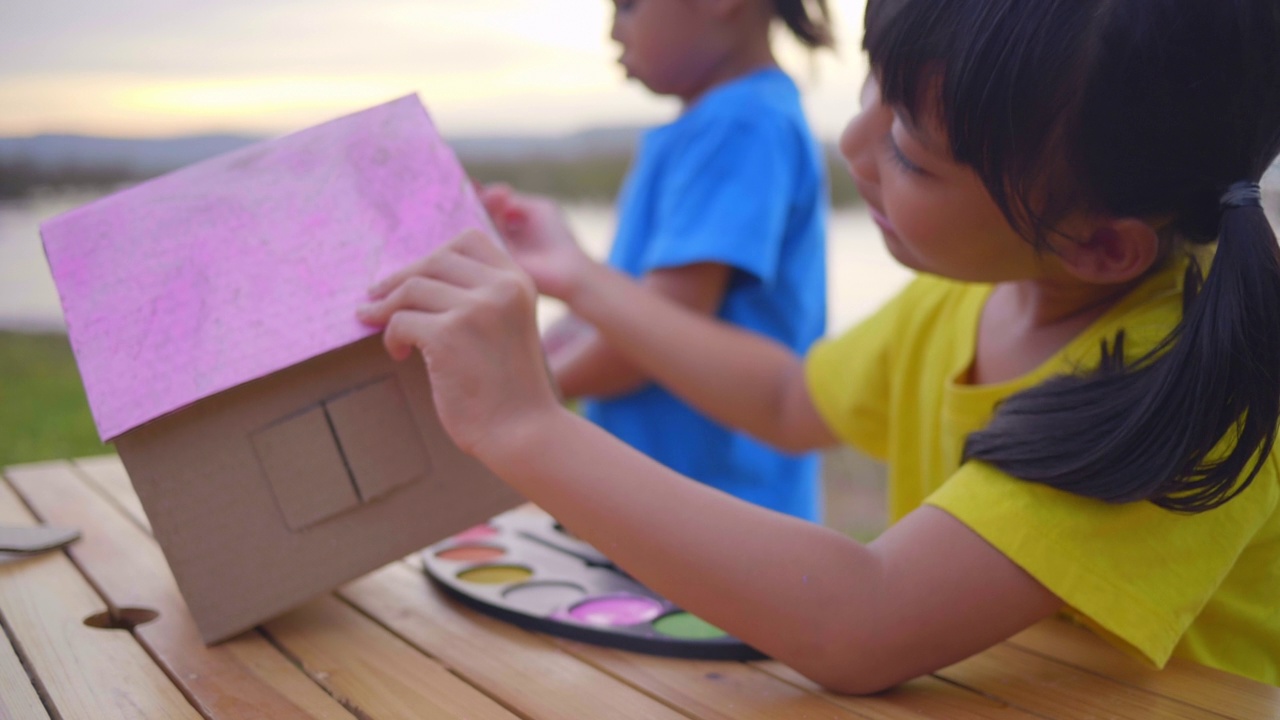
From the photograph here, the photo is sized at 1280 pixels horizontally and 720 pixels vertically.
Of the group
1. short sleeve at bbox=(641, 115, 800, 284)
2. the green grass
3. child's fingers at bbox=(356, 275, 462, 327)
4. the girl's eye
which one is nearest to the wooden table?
child's fingers at bbox=(356, 275, 462, 327)

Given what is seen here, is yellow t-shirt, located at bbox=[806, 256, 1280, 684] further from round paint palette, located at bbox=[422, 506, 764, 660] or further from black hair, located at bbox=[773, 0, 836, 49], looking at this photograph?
black hair, located at bbox=[773, 0, 836, 49]

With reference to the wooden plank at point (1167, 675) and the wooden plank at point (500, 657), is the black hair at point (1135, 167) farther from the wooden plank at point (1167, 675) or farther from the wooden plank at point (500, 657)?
the wooden plank at point (500, 657)

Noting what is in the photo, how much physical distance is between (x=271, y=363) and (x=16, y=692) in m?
0.22

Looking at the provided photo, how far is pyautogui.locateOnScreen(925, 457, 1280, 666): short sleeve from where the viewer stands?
0.61 meters

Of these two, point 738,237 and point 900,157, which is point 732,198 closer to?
point 738,237

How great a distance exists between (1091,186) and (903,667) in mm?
304

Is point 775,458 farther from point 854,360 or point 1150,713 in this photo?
point 1150,713

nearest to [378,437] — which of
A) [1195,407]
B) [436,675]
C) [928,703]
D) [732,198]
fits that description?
[436,675]

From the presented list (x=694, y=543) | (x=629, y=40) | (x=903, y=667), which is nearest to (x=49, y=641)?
(x=694, y=543)

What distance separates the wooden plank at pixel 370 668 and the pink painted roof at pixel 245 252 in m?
0.18

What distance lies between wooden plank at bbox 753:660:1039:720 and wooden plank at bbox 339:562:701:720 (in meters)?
0.11

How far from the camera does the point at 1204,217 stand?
660 millimetres

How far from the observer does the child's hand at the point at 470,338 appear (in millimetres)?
646

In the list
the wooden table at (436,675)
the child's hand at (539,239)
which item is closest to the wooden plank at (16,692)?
the wooden table at (436,675)
